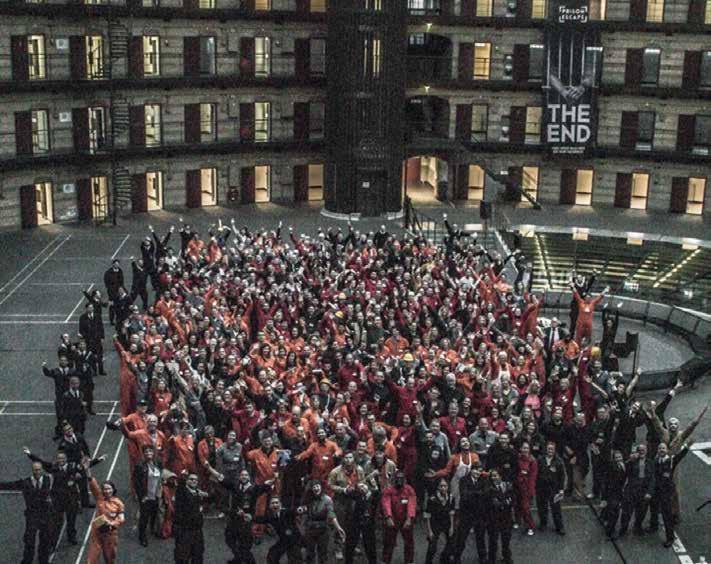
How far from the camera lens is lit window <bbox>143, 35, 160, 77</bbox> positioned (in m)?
51.9

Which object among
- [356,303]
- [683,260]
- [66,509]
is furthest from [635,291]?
[66,509]

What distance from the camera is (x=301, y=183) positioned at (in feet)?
186

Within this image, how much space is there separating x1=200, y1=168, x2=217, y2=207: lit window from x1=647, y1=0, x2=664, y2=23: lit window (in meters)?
23.0

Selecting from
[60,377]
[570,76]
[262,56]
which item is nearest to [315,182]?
[262,56]

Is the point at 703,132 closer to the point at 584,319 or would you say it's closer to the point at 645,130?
the point at 645,130

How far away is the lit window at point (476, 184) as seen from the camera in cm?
5722

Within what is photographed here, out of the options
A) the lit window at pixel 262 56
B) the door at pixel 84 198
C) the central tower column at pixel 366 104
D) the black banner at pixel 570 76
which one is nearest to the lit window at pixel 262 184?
the central tower column at pixel 366 104

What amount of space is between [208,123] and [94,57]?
6.65m

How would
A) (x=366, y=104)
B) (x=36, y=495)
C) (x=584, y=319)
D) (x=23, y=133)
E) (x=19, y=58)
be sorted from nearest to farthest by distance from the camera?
(x=36, y=495)
(x=584, y=319)
(x=19, y=58)
(x=23, y=133)
(x=366, y=104)

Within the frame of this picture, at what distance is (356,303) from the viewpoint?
31.4 meters

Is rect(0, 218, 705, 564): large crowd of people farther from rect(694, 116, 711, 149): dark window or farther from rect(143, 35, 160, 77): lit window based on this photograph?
rect(694, 116, 711, 149): dark window

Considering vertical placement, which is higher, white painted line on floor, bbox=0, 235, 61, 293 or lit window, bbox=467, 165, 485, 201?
lit window, bbox=467, 165, 485, 201

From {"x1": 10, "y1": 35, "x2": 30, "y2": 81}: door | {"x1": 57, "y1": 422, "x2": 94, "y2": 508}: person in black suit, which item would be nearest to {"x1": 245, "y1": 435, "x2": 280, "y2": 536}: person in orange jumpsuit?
{"x1": 57, "y1": 422, "x2": 94, "y2": 508}: person in black suit

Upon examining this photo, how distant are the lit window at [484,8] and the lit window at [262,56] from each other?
35.1 feet
